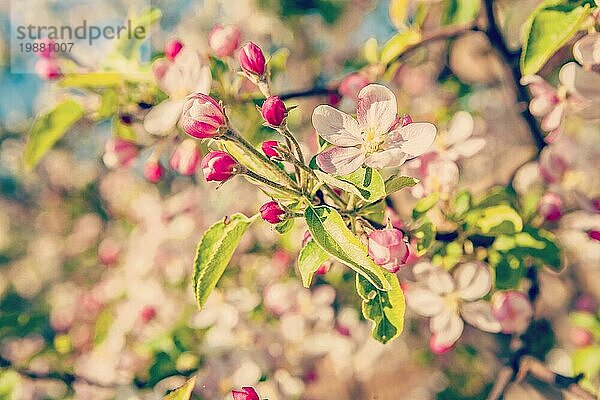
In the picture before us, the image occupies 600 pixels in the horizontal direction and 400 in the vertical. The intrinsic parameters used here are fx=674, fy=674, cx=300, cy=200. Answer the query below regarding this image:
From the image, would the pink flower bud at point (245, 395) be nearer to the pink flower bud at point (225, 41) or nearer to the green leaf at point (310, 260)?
the green leaf at point (310, 260)

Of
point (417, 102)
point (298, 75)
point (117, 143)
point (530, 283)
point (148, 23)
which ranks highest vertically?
point (148, 23)

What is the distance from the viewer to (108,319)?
1.71m

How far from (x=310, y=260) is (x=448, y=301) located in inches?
16.3

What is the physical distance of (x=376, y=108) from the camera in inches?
33.6

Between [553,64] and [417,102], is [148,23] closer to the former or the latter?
[553,64]

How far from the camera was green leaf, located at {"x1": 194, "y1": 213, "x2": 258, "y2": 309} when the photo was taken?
2.86ft

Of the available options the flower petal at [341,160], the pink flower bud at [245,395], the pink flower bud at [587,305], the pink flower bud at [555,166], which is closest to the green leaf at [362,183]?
the flower petal at [341,160]

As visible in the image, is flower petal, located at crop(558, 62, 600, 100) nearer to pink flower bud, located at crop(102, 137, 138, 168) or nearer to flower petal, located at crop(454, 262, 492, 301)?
flower petal, located at crop(454, 262, 492, 301)

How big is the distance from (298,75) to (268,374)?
191 cm

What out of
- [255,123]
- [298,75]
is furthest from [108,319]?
[298,75]

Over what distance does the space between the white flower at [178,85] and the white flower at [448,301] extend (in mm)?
455

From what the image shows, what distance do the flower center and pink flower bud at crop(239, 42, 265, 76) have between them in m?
0.16

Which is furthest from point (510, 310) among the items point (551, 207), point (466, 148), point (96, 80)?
point (96, 80)

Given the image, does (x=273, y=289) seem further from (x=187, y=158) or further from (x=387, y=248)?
(x=387, y=248)
